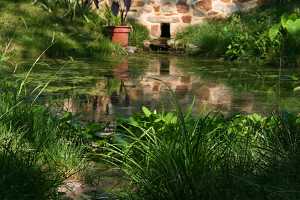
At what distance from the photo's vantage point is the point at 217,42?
9.98 metres

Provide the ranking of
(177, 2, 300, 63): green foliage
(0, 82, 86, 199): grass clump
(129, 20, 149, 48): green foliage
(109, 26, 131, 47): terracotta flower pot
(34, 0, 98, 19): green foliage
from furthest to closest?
(129, 20, 149, 48): green foliage, (34, 0, 98, 19): green foliage, (109, 26, 131, 47): terracotta flower pot, (177, 2, 300, 63): green foliage, (0, 82, 86, 199): grass clump

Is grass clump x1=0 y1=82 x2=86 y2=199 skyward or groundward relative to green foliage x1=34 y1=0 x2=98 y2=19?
groundward

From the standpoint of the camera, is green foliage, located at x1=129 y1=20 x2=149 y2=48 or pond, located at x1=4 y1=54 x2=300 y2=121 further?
green foliage, located at x1=129 y1=20 x2=149 y2=48

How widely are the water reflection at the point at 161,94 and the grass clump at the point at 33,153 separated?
838mm

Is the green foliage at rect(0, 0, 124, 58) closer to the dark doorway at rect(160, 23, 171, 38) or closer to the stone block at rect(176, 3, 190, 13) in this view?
the dark doorway at rect(160, 23, 171, 38)

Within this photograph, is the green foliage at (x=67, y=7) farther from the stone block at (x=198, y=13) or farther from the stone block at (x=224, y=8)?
the stone block at (x=224, y=8)

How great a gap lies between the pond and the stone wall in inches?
92.6

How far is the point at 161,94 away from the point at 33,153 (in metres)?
3.20

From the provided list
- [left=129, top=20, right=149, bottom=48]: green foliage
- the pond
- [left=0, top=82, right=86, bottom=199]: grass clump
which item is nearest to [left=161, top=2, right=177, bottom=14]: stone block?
[left=129, top=20, right=149, bottom=48]: green foliage

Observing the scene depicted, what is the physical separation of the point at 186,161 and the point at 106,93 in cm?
351

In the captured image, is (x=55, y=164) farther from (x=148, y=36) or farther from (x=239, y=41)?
(x=148, y=36)

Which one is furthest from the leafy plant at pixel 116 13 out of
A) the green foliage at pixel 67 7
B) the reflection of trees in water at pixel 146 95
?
the reflection of trees in water at pixel 146 95

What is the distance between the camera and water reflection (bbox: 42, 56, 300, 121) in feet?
17.7

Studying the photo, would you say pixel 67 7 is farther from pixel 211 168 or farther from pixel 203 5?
pixel 211 168
